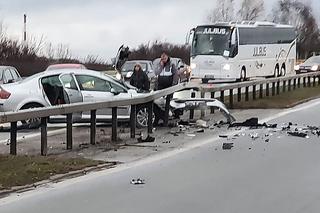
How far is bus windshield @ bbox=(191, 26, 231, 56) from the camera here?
137 feet

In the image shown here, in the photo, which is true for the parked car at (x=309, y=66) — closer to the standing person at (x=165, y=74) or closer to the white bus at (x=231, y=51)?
the white bus at (x=231, y=51)

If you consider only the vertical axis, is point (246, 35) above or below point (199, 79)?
above

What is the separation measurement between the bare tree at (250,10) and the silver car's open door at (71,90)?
105476 mm

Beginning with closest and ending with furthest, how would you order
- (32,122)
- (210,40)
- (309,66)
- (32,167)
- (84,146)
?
(32,167) → (84,146) → (32,122) → (210,40) → (309,66)

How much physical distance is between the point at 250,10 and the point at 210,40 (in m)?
81.7

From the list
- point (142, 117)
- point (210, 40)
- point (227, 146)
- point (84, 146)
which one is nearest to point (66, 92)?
point (142, 117)

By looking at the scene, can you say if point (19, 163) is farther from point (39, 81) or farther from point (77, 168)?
point (39, 81)

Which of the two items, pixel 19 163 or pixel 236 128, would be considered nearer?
pixel 19 163

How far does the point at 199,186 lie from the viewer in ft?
30.8

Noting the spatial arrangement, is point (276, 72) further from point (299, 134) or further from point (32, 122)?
point (299, 134)

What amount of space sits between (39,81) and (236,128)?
15.9 feet

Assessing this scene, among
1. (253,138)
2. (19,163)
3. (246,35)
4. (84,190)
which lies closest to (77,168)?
(19,163)

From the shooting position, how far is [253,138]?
14.6m

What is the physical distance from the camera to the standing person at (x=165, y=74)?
20016mm
